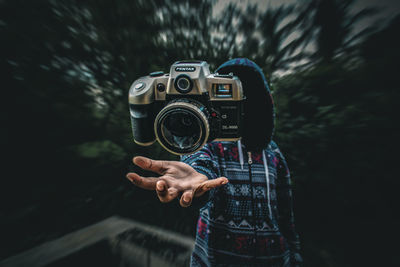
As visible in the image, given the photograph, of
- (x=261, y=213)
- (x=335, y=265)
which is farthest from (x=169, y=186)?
(x=335, y=265)

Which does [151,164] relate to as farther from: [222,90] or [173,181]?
[222,90]

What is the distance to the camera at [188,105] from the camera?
0.60 meters

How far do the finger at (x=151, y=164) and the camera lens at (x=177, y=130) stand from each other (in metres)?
0.12

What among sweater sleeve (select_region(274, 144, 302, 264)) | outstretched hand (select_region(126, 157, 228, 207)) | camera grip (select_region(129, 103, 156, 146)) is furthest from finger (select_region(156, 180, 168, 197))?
sweater sleeve (select_region(274, 144, 302, 264))

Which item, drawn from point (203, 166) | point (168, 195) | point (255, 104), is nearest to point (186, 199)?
point (168, 195)

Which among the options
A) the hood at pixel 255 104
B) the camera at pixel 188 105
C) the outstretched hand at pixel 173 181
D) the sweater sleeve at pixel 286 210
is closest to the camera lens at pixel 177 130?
the camera at pixel 188 105

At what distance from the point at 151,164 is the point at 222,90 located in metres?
0.39

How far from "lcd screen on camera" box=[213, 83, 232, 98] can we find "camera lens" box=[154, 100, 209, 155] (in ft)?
0.35

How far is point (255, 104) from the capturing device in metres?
0.77

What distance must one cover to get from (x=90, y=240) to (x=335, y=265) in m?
2.03

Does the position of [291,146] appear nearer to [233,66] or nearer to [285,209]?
[285,209]

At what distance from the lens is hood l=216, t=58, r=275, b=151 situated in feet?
2.47

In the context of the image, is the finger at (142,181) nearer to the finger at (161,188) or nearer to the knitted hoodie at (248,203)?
the finger at (161,188)

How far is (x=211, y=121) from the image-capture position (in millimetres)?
665
